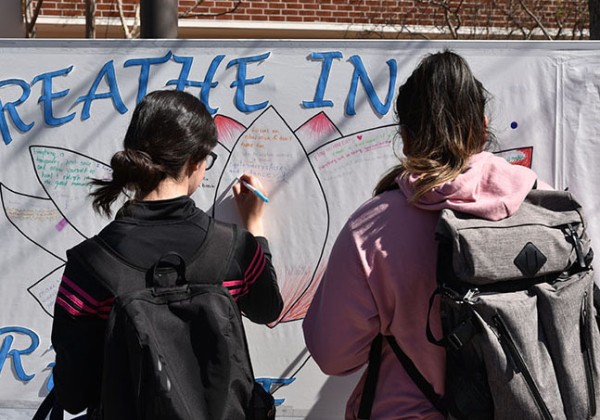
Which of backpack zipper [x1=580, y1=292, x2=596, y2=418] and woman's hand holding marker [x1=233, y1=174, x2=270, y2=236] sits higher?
woman's hand holding marker [x1=233, y1=174, x2=270, y2=236]

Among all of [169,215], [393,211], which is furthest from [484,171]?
[169,215]

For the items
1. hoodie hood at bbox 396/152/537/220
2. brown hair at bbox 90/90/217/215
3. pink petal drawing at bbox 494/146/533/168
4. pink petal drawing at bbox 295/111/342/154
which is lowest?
pink petal drawing at bbox 494/146/533/168

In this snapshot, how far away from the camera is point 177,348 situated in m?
1.97

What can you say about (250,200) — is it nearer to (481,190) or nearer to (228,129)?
(228,129)

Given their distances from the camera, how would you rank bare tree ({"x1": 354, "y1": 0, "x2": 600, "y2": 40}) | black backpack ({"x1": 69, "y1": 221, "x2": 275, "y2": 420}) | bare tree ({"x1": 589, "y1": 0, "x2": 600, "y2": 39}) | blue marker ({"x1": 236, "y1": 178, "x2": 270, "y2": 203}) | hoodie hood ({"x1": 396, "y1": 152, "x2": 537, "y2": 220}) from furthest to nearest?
bare tree ({"x1": 354, "y1": 0, "x2": 600, "y2": 40}), bare tree ({"x1": 589, "y1": 0, "x2": 600, "y2": 39}), blue marker ({"x1": 236, "y1": 178, "x2": 270, "y2": 203}), hoodie hood ({"x1": 396, "y1": 152, "x2": 537, "y2": 220}), black backpack ({"x1": 69, "y1": 221, "x2": 275, "y2": 420})

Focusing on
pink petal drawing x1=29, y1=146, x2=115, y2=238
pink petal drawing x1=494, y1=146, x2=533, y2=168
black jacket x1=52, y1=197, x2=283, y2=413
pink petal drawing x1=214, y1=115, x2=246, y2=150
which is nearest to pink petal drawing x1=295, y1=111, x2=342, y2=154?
pink petal drawing x1=214, y1=115, x2=246, y2=150

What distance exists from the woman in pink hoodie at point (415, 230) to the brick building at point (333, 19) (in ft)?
23.1

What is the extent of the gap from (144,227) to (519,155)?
1473mm

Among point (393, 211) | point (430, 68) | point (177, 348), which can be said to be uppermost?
point (430, 68)

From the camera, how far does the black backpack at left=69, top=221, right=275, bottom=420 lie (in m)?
1.92

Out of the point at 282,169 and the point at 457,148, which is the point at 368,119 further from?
the point at 457,148

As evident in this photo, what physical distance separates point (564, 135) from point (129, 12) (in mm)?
6972

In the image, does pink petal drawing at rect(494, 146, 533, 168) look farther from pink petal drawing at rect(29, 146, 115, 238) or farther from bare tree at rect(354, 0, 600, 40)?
bare tree at rect(354, 0, 600, 40)

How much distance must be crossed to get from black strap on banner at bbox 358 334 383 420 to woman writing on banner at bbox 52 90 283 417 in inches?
15.4
